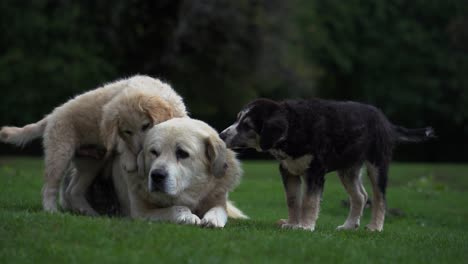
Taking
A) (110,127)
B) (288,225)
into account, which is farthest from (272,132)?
(110,127)

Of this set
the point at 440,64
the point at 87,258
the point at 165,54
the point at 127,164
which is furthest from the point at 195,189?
the point at 440,64

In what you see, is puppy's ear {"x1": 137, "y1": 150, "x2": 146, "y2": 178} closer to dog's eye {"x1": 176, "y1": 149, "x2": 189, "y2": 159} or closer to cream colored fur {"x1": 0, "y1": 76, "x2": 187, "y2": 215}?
cream colored fur {"x1": 0, "y1": 76, "x2": 187, "y2": 215}

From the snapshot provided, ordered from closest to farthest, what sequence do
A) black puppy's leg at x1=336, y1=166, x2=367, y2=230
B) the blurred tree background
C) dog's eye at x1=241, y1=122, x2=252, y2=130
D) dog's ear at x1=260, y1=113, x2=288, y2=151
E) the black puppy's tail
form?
dog's ear at x1=260, y1=113, x2=288, y2=151
dog's eye at x1=241, y1=122, x2=252, y2=130
black puppy's leg at x1=336, y1=166, x2=367, y2=230
the black puppy's tail
the blurred tree background

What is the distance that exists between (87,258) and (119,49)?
25.0m

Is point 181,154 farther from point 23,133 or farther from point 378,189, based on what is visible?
point 23,133

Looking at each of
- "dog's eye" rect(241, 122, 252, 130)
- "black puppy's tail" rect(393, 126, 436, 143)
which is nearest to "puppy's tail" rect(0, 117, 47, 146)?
"dog's eye" rect(241, 122, 252, 130)

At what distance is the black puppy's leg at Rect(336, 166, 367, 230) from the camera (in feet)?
32.3

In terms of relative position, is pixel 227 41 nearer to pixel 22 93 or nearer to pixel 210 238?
pixel 22 93

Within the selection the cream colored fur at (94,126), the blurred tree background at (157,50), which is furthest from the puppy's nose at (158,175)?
the blurred tree background at (157,50)

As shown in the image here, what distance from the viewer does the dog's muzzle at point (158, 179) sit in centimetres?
790

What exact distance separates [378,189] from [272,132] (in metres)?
1.74

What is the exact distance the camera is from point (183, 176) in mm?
8172

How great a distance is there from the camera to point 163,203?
8383mm

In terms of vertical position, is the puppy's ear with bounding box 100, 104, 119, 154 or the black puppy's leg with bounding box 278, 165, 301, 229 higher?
the puppy's ear with bounding box 100, 104, 119, 154
